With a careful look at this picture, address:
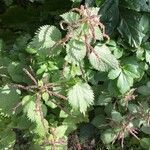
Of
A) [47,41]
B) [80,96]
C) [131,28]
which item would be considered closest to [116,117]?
[80,96]

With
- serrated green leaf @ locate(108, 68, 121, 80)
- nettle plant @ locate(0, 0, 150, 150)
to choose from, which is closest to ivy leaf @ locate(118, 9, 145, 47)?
nettle plant @ locate(0, 0, 150, 150)

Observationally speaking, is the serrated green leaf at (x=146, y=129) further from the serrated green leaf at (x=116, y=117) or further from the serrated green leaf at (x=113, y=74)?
the serrated green leaf at (x=113, y=74)

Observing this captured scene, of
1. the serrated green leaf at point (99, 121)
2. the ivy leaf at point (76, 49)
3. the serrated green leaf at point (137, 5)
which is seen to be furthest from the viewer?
the serrated green leaf at point (99, 121)

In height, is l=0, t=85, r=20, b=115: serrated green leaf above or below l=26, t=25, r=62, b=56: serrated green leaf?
below

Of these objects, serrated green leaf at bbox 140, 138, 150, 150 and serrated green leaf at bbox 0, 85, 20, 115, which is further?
serrated green leaf at bbox 140, 138, 150, 150

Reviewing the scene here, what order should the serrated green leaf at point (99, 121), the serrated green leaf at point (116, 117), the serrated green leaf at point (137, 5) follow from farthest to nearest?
the serrated green leaf at point (99, 121) → the serrated green leaf at point (116, 117) → the serrated green leaf at point (137, 5)

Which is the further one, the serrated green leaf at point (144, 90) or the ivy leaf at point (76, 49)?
the serrated green leaf at point (144, 90)

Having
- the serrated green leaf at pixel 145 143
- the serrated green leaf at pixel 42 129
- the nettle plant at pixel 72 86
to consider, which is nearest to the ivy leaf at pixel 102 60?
the nettle plant at pixel 72 86

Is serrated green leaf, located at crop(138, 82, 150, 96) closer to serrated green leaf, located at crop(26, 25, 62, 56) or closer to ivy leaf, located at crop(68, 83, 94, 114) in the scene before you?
ivy leaf, located at crop(68, 83, 94, 114)

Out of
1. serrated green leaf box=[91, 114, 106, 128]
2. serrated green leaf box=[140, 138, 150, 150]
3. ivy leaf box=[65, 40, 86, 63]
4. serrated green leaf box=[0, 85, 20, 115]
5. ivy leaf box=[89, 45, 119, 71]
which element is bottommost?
serrated green leaf box=[140, 138, 150, 150]

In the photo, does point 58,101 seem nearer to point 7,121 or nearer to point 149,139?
point 7,121

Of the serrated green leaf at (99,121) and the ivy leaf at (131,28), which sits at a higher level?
→ the ivy leaf at (131,28)
